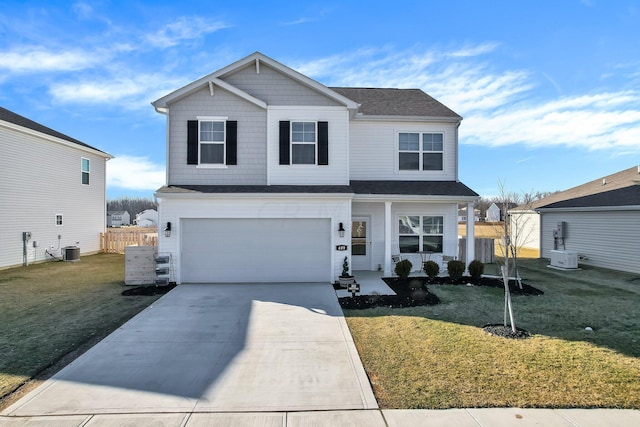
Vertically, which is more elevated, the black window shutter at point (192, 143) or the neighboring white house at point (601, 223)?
the black window shutter at point (192, 143)

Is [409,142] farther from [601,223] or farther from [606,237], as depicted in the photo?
[606,237]

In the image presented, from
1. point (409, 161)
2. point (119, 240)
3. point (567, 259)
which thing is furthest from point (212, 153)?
point (567, 259)

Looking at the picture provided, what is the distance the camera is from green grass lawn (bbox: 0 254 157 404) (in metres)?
5.20

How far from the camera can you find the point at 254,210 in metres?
10.4

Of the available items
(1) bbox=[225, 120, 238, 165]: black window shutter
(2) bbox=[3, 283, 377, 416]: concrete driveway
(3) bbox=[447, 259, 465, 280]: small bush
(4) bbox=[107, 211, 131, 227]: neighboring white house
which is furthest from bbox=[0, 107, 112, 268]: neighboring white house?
(4) bbox=[107, 211, 131, 227]: neighboring white house

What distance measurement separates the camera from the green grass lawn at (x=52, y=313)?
520cm

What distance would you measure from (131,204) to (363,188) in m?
93.8

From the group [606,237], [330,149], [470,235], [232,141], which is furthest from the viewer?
[606,237]

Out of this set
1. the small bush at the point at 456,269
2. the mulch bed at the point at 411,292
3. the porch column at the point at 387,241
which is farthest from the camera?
the porch column at the point at 387,241

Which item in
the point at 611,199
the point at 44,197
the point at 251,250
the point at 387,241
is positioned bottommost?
the point at 251,250

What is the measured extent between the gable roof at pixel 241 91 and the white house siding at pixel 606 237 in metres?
11.9

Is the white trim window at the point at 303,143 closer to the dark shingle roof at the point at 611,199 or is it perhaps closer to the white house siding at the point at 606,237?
the dark shingle roof at the point at 611,199

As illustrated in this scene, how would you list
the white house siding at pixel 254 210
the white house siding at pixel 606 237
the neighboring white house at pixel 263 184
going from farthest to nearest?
the white house siding at pixel 606 237, the neighboring white house at pixel 263 184, the white house siding at pixel 254 210

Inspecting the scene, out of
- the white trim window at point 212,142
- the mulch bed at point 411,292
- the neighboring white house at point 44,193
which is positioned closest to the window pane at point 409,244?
the mulch bed at point 411,292
